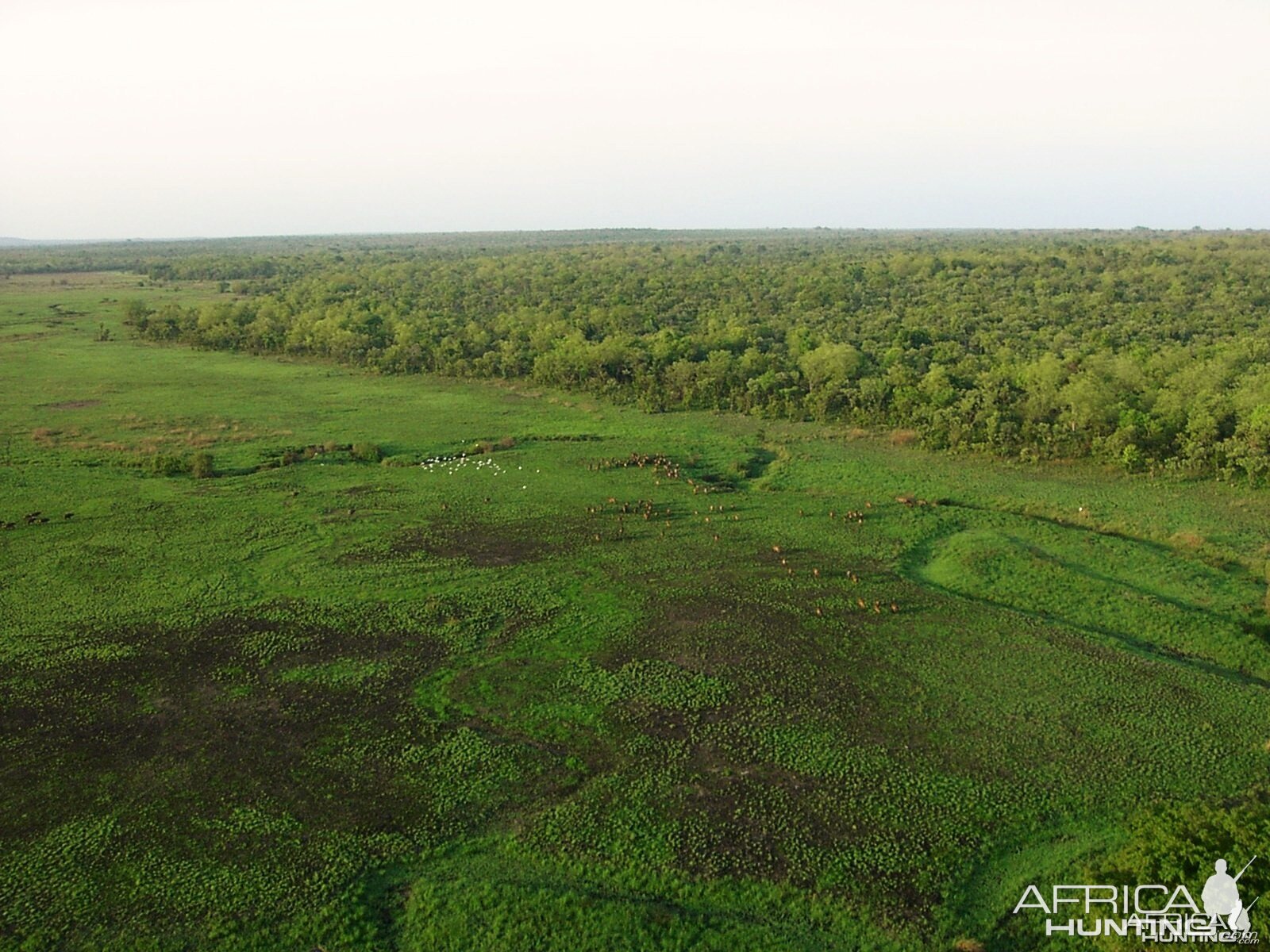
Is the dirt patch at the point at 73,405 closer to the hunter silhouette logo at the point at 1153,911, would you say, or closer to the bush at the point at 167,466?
the bush at the point at 167,466

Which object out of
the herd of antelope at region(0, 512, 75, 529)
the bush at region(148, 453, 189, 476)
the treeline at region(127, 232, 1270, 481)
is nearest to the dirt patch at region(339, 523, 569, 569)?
the herd of antelope at region(0, 512, 75, 529)

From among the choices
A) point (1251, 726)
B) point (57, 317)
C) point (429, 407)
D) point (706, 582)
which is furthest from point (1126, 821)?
point (57, 317)

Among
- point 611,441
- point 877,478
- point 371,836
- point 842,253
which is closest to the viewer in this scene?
point 371,836

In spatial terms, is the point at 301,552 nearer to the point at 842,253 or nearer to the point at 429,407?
the point at 429,407

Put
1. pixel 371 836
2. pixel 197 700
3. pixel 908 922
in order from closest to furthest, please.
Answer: pixel 908 922 → pixel 371 836 → pixel 197 700

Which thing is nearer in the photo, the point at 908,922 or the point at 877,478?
the point at 908,922

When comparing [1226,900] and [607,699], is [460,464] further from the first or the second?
[1226,900]

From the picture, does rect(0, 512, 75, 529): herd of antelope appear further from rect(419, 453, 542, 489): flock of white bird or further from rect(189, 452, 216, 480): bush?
rect(419, 453, 542, 489): flock of white bird

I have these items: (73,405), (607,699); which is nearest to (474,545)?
(607,699)
